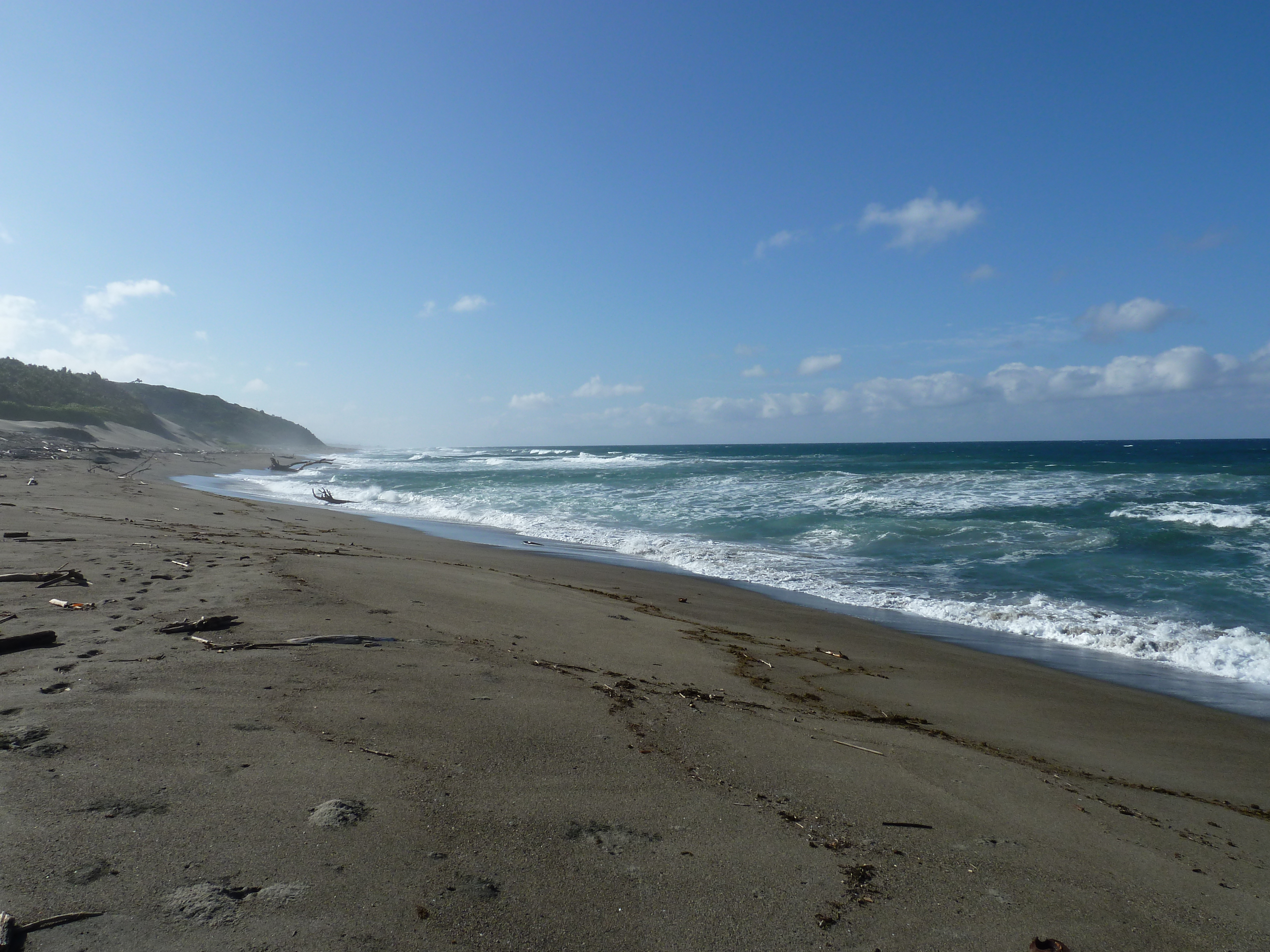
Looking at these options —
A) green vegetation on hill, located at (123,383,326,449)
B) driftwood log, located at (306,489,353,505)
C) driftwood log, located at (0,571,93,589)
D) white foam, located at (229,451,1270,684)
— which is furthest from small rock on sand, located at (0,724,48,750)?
green vegetation on hill, located at (123,383,326,449)

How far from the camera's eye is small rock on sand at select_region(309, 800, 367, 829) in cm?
225

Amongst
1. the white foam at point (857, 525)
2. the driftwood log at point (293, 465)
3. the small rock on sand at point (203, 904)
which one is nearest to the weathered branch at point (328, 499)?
the white foam at point (857, 525)

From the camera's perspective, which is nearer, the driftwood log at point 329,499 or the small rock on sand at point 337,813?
the small rock on sand at point 337,813

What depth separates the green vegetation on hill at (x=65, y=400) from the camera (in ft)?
119

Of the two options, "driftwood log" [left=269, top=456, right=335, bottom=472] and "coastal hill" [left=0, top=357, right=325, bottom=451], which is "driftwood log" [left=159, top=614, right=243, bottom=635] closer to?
"driftwood log" [left=269, top=456, right=335, bottom=472]

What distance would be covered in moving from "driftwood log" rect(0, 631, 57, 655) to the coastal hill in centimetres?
3647

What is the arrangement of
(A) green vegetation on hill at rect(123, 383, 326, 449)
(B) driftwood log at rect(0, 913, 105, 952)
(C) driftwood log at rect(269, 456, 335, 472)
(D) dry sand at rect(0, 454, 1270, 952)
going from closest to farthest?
(B) driftwood log at rect(0, 913, 105, 952), (D) dry sand at rect(0, 454, 1270, 952), (C) driftwood log at rect(269, 456, 335, 472), (A) green vegetation on hill at rect(123, 383, 326, 449)

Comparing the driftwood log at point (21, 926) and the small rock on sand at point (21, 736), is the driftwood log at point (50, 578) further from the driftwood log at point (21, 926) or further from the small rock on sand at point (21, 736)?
the driftwood log at point (21, 926)

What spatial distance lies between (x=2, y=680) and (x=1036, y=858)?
486 centimetres

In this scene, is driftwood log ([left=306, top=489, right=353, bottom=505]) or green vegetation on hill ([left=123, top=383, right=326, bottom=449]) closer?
driftwood log ([left=306, top=489, right=353, bottom=505])

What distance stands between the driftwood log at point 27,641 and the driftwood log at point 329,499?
56.3 ft

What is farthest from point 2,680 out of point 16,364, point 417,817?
point 16,364

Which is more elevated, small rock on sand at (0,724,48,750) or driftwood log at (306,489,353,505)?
small rock on sand at (0,724,48,750)

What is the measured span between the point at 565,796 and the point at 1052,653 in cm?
664
